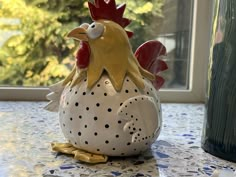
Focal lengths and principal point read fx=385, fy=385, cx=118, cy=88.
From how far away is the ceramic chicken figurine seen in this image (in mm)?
557

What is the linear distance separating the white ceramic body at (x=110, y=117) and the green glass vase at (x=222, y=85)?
99 millimetres

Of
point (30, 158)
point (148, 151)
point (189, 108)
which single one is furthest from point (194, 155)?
point (189, 108)

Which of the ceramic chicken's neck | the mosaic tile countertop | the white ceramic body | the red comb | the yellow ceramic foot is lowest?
the mosaic tile countertop

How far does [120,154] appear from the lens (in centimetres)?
58

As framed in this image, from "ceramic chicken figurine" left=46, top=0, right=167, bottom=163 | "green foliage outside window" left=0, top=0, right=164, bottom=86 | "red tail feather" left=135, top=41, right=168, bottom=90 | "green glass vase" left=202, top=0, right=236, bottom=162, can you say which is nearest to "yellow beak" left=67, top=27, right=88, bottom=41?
"ceramic chicken figurine" left=46, top=0, right=167, bottom=163

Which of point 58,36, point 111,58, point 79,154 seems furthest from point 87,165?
point 58,36

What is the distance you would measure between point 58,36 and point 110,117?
1.94ft

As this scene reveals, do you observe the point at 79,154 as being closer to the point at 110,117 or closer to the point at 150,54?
the point at 110,117

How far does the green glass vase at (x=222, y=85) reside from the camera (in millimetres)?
579

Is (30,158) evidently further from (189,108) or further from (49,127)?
(189,108)

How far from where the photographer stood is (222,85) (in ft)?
1.95

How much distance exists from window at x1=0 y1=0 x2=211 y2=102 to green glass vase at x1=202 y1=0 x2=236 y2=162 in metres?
0.48

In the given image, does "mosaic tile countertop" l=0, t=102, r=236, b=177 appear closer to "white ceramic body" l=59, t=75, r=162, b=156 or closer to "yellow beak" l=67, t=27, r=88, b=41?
"white ceramic body" l=59, t=75, r=162, b=156

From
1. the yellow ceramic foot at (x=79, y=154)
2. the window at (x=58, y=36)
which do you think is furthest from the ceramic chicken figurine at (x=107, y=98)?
the window at (x=58, y=36)
